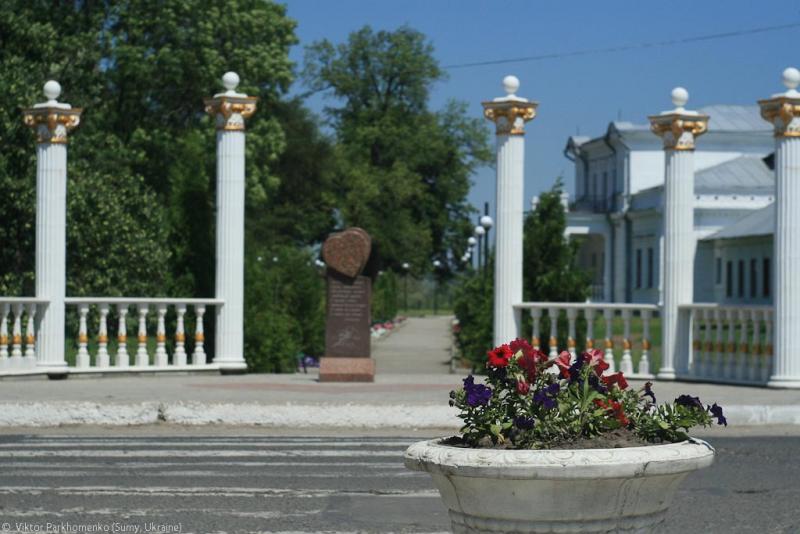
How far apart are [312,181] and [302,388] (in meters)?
A: 57.1

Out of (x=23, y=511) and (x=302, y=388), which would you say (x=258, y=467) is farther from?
(x=302, y=388)

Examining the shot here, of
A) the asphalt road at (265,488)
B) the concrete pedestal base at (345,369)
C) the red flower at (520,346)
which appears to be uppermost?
the red flower at (520,346)

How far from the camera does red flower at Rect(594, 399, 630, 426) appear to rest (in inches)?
272

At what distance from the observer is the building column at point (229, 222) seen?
22266 millimetres

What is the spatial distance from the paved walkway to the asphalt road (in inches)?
584

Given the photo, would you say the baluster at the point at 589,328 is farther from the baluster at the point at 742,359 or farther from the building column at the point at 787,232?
the building column at the point at 787,232

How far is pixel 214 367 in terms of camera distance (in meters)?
22.5

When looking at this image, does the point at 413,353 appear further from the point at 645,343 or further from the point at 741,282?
the point at 741,282

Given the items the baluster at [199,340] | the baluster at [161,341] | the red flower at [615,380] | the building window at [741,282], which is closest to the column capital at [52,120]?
the baluster at [161,341]

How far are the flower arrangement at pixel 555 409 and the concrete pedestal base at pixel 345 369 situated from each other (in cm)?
1373

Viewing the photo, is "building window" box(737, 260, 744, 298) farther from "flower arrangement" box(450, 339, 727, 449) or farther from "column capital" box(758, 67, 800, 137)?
"flower arrangement" box(450, 339, 727, 449)

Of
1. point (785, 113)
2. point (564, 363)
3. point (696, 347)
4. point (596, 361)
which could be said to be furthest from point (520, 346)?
point (696, 347)

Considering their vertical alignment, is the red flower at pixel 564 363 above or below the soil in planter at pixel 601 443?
above

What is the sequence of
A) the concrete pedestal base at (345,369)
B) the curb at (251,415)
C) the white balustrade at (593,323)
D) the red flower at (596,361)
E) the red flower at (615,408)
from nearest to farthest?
1. the red flower at (615,408)
2. the red flower at (596,361)
3. the curb at (251,415)
4. the concrete pedestal base at (345,369)
5. the white balustrade at (593,323)
